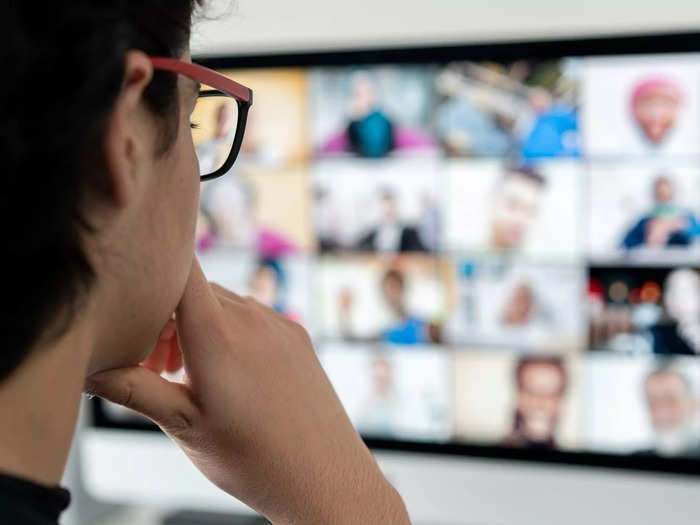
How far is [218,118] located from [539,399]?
0.63 m

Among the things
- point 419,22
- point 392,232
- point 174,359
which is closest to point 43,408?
point 174,359

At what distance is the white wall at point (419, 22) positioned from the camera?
3.54 ft

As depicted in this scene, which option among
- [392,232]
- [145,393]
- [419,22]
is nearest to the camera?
[145,393]

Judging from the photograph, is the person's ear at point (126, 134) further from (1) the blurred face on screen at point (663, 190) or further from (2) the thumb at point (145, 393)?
(1) the blurred face on screen at point (663, 190)

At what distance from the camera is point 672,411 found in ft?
3.33

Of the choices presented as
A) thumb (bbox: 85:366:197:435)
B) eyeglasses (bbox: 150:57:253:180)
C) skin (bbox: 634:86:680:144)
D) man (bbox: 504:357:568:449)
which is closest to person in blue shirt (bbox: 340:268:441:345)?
man (bbox: 504:357:568:449)

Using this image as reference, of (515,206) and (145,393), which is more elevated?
(515,206)

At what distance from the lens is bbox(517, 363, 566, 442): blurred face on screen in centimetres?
105

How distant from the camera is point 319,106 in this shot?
1.11 m

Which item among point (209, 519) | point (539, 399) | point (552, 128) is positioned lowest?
point (209, 519)

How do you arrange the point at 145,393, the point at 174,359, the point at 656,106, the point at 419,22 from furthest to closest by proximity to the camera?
the point at 419,22 < the point at 656,106 < the point at 174,359 < the point at 145,393

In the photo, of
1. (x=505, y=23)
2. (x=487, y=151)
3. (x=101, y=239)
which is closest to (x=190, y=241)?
(x=101, y=239)

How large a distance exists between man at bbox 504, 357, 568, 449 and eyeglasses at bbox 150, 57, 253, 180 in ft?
1.88

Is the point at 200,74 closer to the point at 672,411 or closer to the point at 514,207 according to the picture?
the point at 514,207
